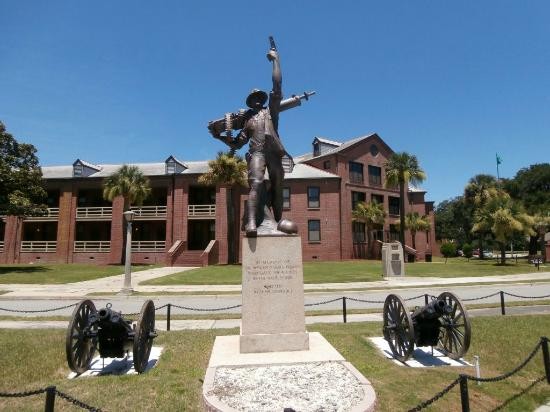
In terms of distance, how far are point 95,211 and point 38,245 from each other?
7.04 m

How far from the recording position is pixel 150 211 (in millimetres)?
43125

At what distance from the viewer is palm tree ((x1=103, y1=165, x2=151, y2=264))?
37.2 m

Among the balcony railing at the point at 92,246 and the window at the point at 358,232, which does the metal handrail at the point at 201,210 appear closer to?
the balcony railing at the point at 92,246

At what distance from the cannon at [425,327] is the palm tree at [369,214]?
33.5m

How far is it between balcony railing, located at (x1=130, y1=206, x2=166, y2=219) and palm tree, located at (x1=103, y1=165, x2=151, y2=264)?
3.81m

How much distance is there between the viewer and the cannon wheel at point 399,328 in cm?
760

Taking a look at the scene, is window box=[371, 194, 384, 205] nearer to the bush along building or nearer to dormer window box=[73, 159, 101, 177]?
the bush along building

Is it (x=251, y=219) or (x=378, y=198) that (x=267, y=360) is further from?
(x=378, y=198)

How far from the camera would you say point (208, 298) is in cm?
1802

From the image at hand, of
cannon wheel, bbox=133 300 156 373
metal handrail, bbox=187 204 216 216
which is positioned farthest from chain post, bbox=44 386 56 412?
metal handrail, bbox=187 204 216 216

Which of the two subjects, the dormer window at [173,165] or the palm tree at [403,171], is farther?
the dormer window at [173,165]

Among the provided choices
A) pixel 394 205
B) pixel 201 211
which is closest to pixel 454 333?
pixel 201 211

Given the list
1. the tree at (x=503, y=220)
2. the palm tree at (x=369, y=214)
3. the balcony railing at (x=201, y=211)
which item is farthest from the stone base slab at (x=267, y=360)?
the tree at (x=503, y=220)

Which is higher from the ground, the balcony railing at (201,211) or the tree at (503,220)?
the balcony railing at (201,211)
